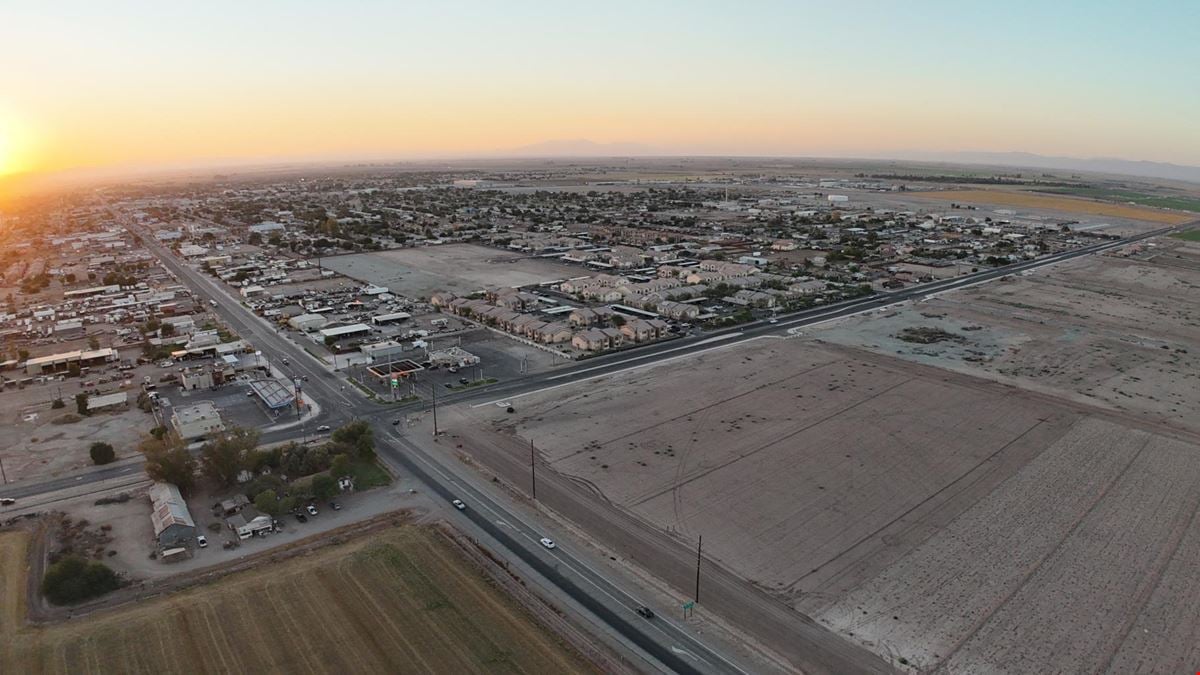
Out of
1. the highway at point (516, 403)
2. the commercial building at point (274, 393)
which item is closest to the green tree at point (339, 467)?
the highway at point (516, 403)

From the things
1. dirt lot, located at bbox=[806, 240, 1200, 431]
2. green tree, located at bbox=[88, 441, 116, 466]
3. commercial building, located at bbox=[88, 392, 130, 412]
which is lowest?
commercial building, located at bbox=[88, 392, 130, 412]

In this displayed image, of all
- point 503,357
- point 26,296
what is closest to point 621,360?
point 503,357

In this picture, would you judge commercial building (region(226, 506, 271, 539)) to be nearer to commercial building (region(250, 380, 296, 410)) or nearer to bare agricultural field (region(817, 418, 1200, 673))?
commercial building (region(250, 380, 296, 410))

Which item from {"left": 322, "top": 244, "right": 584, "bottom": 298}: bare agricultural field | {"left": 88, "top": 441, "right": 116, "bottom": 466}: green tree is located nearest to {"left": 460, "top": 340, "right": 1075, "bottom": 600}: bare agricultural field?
{"left": 88, "top": 441, "right": 116, "bottom": 466}: green tree

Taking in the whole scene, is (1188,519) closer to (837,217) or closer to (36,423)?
(36,423)

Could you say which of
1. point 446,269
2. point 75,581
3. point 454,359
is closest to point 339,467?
point 75,581

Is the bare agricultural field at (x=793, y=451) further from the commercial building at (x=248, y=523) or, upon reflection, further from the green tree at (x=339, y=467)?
the commercial building at (x=248, y=523)
